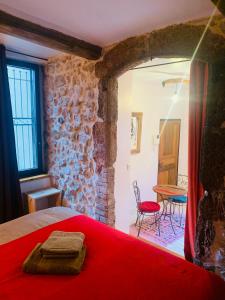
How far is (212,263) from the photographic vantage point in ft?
5.90

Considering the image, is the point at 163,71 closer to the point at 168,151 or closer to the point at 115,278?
the point at 168,151

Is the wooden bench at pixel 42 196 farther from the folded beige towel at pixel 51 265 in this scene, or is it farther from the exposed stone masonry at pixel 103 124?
the folded beige towel at pixel 51 265

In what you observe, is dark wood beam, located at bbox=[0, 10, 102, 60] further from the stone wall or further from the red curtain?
the red curtain

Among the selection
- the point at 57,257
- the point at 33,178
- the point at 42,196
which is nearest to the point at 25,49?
the point at 33,178

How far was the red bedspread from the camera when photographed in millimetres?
1343

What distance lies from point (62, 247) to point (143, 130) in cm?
320

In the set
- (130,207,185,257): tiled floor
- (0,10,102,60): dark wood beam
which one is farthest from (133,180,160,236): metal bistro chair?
(0,10,102,60): dark wood beam

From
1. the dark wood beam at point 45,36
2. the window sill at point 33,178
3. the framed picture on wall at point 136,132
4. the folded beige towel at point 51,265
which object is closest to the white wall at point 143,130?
the framed picture on wall at point 136,132

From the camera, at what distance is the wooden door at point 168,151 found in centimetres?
517

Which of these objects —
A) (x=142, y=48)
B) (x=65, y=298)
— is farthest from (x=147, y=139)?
(x=65, y=298)

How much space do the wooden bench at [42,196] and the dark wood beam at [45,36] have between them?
1.97m

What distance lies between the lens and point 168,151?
5.41 meters

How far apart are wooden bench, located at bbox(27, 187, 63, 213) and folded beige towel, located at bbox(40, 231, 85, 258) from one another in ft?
5.16

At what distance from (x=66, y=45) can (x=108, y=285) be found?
90.5 inches
